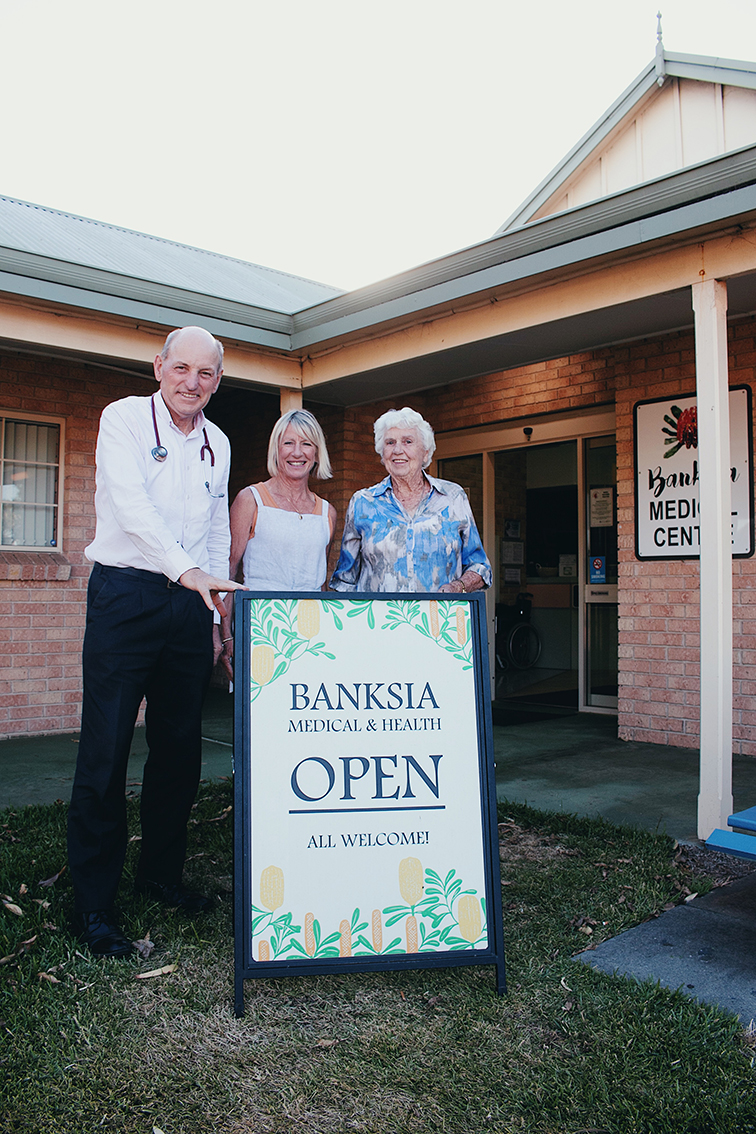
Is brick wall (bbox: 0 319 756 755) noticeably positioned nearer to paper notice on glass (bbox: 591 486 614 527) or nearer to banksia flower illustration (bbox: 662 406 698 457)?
banksia flower illustration (bbox: 662 406 698 457)

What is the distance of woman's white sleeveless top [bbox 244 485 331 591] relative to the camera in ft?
9.63

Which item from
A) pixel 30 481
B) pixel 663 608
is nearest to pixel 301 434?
pixel 663 608

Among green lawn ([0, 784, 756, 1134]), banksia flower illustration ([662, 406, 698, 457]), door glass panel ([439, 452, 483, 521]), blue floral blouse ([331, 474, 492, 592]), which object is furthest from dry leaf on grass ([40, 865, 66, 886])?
door glass panel ([439, 452, 483, 521])

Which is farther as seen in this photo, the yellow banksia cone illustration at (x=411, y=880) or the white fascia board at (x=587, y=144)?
the white fascia board at (x=587, y=144)

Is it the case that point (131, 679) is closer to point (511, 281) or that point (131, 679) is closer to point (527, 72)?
point (511, 281)

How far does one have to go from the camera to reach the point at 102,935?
2502mm

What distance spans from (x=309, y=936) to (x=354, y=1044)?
28 cm

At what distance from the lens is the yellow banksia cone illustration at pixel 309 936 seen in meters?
2.16

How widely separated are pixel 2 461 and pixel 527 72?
13.5 m

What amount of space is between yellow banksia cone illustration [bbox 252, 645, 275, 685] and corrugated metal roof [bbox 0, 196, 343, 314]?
356 cm

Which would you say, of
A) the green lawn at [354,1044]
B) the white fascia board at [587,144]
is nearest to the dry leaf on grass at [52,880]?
the green lawn at [354,1044]

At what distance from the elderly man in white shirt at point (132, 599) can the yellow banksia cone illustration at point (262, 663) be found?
0.93 ft

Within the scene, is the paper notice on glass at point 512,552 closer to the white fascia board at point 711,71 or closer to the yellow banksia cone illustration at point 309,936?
the white fascia board at point 711,71

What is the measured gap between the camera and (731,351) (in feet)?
18.4
